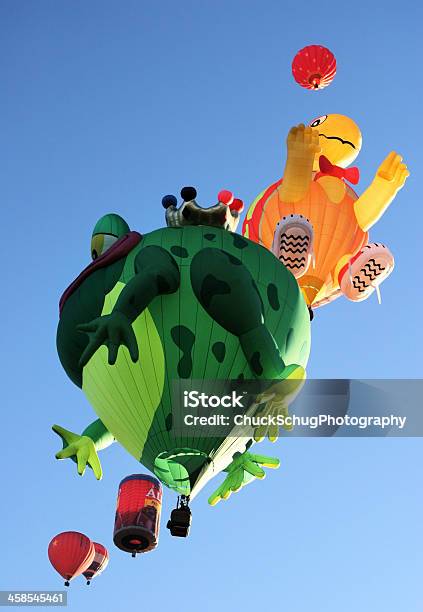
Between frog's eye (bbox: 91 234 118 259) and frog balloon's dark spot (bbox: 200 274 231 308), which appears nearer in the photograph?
frog balloon's dark spot (bbox: 200 274 231 308)

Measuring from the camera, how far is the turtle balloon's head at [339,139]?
13.8 m

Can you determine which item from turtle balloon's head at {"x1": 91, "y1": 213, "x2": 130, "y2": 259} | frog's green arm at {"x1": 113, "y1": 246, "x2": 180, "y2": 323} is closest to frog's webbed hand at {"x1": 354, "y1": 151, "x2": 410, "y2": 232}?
turtle balloon's head at {"x1": 91, "y1": 213, "x2": 130, "y2": 259}

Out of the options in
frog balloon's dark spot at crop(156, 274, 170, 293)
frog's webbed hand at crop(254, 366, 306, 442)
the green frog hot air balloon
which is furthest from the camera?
frog balloon's dark spot at crop(156, 274, 170, 293)

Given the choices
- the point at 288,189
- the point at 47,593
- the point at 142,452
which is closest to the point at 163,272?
the point at 142,452

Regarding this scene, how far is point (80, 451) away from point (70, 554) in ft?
11.0

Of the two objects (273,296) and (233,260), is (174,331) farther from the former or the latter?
(273,296)

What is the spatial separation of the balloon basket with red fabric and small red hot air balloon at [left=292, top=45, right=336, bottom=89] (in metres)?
5.32

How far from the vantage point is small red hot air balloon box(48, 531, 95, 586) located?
1348 centimetres

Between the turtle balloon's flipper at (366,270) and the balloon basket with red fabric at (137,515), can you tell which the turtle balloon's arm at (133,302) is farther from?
the turtle balloon's flipper at (366,270)

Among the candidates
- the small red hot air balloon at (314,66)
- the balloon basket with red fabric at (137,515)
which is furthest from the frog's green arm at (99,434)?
the small red hot air balloon at (314,66)

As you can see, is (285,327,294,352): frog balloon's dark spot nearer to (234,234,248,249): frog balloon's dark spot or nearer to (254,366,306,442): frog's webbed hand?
(254,366,306,442): frog's webbed hand

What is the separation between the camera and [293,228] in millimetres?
→ 11695

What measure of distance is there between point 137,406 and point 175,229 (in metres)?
1.55

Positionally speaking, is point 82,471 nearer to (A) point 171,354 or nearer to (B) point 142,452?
(B) point 142,452
